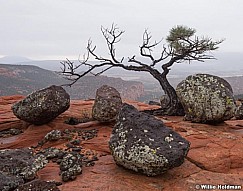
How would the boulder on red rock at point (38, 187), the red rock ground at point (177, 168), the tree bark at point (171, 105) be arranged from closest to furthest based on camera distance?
the boulder on red rock at point (38, 187) → the red rock ground at point (177, 168) → the tree bark at point (171, 105)

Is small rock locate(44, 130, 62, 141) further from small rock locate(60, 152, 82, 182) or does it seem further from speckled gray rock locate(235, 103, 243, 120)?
speckled gray rock locate(235, 103, 243, 120)

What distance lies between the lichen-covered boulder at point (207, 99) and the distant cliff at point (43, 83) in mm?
32001

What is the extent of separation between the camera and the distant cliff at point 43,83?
45.9 m

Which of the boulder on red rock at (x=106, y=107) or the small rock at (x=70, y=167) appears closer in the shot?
the small rock at (x=70, y=167)

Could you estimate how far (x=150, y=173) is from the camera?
6.44 meters

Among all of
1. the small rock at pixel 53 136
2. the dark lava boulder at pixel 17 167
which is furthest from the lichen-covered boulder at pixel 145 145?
the small rock at pixel 53 136

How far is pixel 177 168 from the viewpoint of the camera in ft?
23.0

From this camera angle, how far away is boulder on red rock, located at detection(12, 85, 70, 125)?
34.3ft

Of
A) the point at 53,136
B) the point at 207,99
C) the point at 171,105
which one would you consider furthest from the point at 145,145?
the point at 171,105

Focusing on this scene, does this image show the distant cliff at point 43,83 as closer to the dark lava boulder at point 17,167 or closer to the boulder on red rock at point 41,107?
the boulder on red rock at point 41,107

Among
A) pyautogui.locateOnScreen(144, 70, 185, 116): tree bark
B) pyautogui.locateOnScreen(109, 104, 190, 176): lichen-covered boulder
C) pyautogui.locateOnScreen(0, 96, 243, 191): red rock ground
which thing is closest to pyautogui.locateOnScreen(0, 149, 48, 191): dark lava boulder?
pyautogui.locateOnScreen(0, 96, 243, 191): red rock ground

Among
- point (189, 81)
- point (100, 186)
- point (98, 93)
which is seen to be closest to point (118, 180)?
point (100, 186)

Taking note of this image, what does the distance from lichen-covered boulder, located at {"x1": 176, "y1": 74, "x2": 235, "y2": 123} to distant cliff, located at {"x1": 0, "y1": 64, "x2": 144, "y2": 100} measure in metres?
32.0

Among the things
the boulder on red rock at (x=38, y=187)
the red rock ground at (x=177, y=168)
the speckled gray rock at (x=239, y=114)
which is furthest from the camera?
the speckled gray rock at (x=239, y=114)
